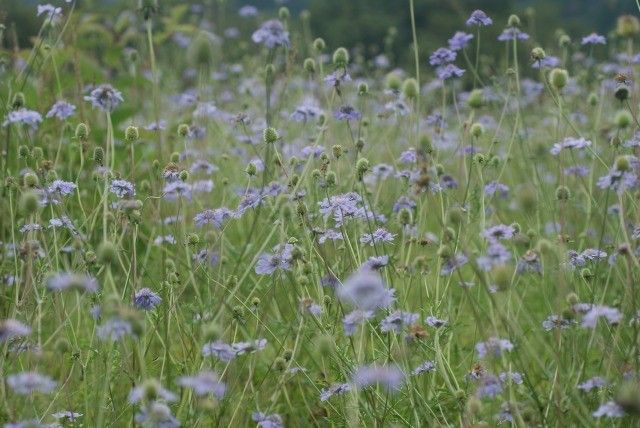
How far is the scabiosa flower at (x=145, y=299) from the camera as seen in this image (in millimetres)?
2096

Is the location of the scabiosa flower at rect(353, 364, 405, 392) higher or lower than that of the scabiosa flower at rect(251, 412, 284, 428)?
higher

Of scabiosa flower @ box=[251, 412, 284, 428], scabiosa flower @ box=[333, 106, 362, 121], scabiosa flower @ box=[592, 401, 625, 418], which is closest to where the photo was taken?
scabiosa flower @ box=[592, 401, 625, 418]

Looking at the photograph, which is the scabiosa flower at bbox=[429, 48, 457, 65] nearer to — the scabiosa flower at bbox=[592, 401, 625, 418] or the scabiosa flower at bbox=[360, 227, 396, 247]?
the scabiosa flower at bbox=[360, 227, 396, 247]

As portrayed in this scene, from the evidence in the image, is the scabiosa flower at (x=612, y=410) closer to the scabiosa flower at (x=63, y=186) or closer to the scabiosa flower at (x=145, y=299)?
the scabiosa flower at (x=145, y=299)

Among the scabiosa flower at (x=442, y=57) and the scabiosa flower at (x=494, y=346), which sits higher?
the scabiosa flower at (x=442, y=57)

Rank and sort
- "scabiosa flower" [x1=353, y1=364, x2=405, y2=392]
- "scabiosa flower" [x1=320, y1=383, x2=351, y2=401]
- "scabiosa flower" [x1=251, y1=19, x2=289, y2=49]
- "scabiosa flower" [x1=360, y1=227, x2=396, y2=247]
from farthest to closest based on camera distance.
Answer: "scabiosa flower" [x1=251, y1=19, x2=289, y2=49] < "scabiosa flower" [x1=360, y1=227, x2=396, y2=247] < "scabiosa flower" [x1=320, y1=383, x2=351, y2=401] < "scabiosa flower" [x1=353, y1=364, x2=405, y2=392]

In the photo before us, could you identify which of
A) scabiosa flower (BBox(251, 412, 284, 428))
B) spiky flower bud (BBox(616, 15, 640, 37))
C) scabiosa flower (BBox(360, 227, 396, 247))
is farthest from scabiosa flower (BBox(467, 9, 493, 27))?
scabiosa flower (BBox(251, 412, 284, 428))

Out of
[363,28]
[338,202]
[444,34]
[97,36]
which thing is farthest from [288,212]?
[444,34]

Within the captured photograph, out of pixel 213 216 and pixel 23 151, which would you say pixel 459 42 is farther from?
pixel 23 151

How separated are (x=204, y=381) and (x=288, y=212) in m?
0.43

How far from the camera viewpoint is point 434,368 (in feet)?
6.46

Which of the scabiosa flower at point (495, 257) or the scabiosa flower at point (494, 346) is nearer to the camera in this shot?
the scabiosa flower at point (494, 346)

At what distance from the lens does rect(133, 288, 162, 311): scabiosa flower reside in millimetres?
2096

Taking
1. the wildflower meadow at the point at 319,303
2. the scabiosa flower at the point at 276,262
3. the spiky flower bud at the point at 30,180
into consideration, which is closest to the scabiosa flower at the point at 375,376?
the wildflower meadow at the point at 319,303
